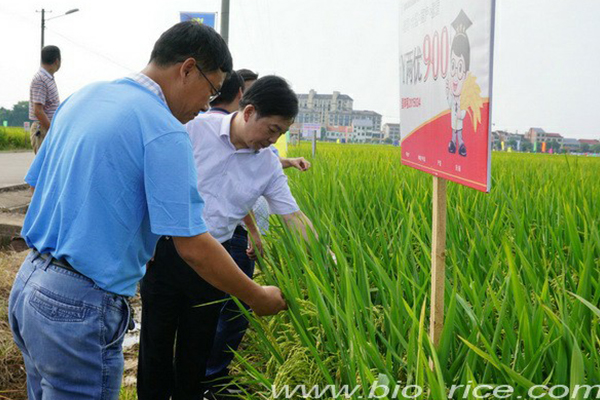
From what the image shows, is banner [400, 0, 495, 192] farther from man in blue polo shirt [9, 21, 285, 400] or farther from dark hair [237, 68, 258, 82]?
dark hair [237, 68, 258, 82]

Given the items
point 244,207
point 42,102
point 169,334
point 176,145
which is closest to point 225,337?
point 169,334

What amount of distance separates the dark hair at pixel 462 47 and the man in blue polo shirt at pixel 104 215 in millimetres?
519

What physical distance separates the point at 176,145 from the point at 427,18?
0.69 metres

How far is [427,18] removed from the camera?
1.44 meters

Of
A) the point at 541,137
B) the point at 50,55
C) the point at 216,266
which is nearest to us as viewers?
the point at 216,266

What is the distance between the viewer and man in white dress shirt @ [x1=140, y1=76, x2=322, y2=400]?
1.86 meters

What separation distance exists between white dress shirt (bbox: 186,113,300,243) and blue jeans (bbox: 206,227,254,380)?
23 cm

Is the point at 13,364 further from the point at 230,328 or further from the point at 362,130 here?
the point at 362,130

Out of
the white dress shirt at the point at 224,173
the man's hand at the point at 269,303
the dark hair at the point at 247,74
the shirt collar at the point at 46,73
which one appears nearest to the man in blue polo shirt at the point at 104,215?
the man's hand at the point at 269,303

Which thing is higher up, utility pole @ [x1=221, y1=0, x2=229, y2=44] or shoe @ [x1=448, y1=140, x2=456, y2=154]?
utility pole @ [x1=221, y1=0, x2=229, y2=44]

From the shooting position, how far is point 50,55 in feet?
17.1

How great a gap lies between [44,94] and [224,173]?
378cm

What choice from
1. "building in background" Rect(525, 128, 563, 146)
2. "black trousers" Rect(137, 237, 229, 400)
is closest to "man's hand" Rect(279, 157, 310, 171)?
"black trousers" Rect(137, 237, 229, 400)

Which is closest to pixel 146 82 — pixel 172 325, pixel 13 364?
pixel 172 325
